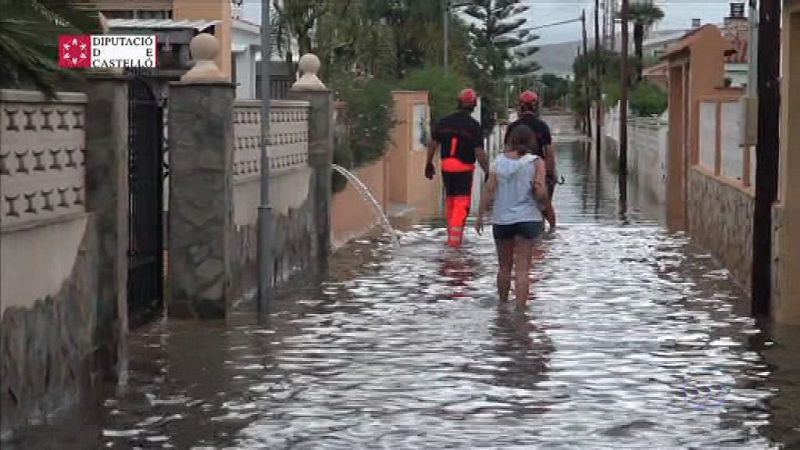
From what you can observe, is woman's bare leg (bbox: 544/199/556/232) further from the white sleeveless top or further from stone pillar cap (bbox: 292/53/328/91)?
stone pillar cap (bbox: 292/53/328/91)

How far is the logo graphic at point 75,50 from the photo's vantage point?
10539 mm

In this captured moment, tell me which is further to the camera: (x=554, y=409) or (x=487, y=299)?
(x=487, y=299)

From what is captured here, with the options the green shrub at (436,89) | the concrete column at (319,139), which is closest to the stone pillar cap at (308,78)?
the concrete column at (319,139)

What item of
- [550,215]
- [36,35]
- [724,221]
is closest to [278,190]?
[550,215]

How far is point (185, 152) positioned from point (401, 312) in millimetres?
2384

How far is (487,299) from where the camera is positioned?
1555 cm

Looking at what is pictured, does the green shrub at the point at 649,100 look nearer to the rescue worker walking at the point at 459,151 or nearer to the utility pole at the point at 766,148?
the rescue worker walking at the point at 459,151

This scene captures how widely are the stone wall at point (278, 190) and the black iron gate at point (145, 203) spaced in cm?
85

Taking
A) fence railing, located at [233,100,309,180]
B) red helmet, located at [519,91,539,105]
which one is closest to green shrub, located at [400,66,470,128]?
red helmet, located at [519,91,539,105]

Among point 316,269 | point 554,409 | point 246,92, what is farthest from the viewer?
point 246,92

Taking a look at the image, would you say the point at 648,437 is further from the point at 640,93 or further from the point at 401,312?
the point at 640,93

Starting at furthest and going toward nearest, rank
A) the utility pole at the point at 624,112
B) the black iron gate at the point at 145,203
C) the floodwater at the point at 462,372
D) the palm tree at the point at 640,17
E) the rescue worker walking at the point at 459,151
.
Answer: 1. the palm tree at the point at 640,17
2. the utility pole at the point at 624,112
3. the rescue worker walking at the point at 459,151
4. the black iron gate at the point at 145,203
5. the floodwater at the point at 462,372

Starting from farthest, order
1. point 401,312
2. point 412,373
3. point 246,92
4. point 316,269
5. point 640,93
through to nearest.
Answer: point 640,93, point 246,92, point 316,269, point 401,312, point 412,373

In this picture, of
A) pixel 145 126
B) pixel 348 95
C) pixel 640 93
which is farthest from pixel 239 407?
pixel 640 93
